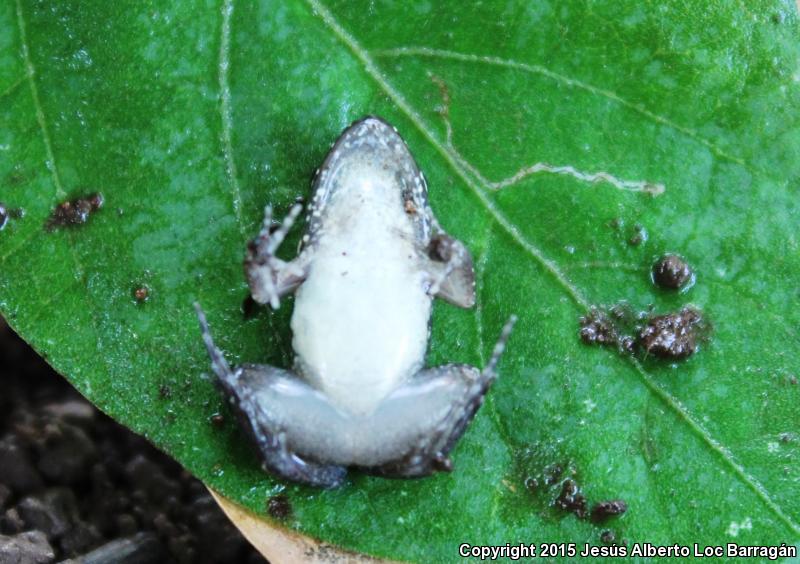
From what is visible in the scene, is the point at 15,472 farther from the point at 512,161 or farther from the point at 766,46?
the point at 766,46

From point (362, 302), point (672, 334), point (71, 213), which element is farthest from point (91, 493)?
point (672, 334)

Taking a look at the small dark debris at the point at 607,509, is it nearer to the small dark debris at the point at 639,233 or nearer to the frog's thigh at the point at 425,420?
the frog's thigh at the point at 425,420

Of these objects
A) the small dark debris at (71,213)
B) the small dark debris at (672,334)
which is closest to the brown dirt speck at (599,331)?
the small dark debris at (672,334)

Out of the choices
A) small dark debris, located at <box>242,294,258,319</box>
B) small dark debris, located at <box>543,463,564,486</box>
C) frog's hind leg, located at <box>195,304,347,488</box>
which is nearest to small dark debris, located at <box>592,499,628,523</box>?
small dark debris, located at <box>543,463,564,486</box>

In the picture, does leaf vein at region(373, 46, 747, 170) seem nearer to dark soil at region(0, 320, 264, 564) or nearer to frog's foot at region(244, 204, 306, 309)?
frog's foot at region(244, 204, 306, 309)

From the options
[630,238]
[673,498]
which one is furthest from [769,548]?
[630,238]

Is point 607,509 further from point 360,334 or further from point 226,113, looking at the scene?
point 226,113
